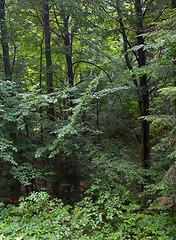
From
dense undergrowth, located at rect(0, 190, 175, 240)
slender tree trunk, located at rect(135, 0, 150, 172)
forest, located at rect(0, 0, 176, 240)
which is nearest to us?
dense undergrowth, located at rect(0, 190, 175, 240)

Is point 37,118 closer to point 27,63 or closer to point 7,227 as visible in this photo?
point 7,227

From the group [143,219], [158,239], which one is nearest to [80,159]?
[143,219]

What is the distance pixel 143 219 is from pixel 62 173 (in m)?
2.62

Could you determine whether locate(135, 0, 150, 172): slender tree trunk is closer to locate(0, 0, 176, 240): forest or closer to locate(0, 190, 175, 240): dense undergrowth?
locate(0, 0, 176, 240): forest

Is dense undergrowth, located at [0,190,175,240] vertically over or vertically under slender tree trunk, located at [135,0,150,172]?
under

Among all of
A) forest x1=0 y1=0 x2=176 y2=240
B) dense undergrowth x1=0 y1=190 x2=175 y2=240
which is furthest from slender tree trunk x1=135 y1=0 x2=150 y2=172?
dense undergrowth x1=0 y1=190 x2=175 y2=240

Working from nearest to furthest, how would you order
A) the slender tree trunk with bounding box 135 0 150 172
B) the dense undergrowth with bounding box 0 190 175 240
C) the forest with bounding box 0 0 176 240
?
the dense undergrowth with bounding box 0 190 175 240
the forest with bounding box 0 0 176 240
the slender tree trunk with bounding box 135 0 150 172

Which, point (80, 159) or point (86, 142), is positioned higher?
point (86, 142)

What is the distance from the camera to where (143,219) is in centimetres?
368

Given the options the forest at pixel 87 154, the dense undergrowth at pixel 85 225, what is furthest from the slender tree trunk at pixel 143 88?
the dense undergrowth at pixel 85 225

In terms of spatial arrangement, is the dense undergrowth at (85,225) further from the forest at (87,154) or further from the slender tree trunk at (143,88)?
the slender tree trunk at (143,88)

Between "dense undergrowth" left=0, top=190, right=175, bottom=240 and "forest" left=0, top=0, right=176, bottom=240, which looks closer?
"dense undergrowth" left=0, top=190, right=175, bottom=240

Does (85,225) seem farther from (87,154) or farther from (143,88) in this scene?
(143,88)

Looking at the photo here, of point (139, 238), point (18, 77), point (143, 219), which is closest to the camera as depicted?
point (139, 238)
